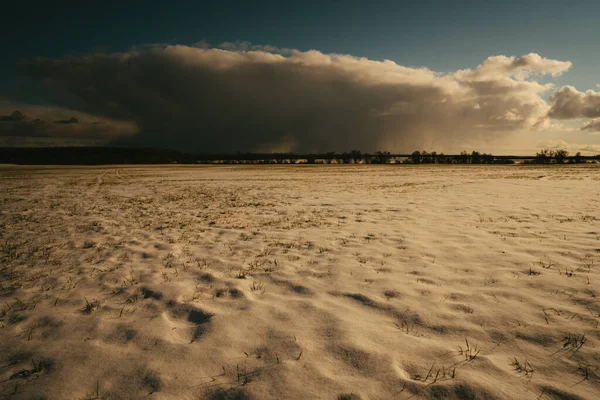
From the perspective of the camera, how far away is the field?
9.97 feet

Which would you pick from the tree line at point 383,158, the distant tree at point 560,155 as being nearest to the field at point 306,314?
the tree line at point 383,158

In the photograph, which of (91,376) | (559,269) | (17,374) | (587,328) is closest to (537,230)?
(559,269)

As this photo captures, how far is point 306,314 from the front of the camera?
4375 millimetres

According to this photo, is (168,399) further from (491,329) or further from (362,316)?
(491,329)

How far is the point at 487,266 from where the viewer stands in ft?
19.9

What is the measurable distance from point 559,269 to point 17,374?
8.79 m

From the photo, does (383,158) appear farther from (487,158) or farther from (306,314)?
(306,314)

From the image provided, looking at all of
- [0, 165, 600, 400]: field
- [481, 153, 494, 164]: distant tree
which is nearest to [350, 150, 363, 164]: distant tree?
[481, 153, 494, 164]: distant tree

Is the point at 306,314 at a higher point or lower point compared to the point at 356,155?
lower

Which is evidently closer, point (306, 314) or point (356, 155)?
point (306, 314)

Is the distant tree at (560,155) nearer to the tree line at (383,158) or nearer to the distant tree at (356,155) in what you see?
the tree line at (383,158)

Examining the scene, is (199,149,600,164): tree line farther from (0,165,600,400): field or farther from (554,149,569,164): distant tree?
(0,165,600,400): field

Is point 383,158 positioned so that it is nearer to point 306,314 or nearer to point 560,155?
point 560,155

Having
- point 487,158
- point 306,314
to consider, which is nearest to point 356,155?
point 487,158
